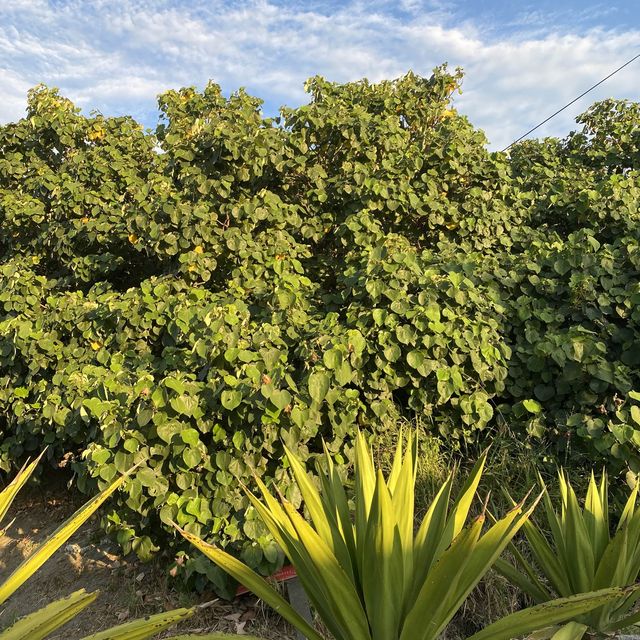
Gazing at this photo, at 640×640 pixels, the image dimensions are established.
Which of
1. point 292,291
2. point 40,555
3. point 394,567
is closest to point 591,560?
point 394,567

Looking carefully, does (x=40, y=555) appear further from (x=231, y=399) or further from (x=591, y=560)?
(x=591, y=560)

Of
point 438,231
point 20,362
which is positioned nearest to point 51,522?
point 20,362

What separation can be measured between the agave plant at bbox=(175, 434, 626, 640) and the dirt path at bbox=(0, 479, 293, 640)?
1.17 meters

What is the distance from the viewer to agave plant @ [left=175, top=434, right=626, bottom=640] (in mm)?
1631

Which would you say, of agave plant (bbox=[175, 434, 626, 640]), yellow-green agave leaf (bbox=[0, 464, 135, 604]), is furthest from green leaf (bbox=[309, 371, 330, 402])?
yellow-green agave leaf (bbox=[0, 464, 135, 604])

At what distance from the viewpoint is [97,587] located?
11.2 feet

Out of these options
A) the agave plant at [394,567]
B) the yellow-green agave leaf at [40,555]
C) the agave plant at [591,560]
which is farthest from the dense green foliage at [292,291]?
the yellow-green agave leaf at [40,555]

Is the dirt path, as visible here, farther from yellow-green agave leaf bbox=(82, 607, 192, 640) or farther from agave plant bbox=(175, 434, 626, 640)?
yellow-green agave leaf bbox=(82, 607, 192, 640)

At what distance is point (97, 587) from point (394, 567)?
8.40 ft

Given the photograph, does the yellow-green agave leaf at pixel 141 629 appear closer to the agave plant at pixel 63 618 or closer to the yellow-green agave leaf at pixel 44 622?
the agave plant at pixel 63 618

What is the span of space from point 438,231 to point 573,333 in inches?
73.5

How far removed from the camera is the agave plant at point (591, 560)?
2.01 meters

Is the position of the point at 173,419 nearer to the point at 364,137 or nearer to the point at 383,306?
the point at 383,306

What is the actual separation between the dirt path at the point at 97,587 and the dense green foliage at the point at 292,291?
41 centimetres
